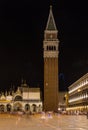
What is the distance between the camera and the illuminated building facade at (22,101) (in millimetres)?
146663

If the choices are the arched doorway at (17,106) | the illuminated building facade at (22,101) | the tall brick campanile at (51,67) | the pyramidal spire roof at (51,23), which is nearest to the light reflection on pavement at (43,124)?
the tall brick campanile at (51,67)

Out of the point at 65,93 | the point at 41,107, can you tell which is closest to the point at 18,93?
the point at 41,107

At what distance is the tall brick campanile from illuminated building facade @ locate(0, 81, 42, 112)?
17.2 metres

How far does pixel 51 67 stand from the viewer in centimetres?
13050

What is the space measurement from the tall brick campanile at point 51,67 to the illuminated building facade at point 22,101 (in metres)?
17.2

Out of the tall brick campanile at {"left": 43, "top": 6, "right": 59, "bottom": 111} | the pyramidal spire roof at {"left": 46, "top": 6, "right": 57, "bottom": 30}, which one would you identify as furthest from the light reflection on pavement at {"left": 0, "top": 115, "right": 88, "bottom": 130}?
the pyramidal spire roof at {"left": 46, "top": 6, "right": 57, "bottom": 30}

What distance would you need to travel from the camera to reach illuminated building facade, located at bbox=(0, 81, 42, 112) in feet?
481

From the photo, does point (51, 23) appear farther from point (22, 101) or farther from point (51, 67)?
point (22, 101)

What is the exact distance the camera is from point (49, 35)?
139 metres

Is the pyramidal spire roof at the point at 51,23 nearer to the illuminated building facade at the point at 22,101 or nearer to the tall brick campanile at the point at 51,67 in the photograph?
the tall brick campanile at the point at 51,67

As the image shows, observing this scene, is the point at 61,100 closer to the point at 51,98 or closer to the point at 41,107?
the point at 41,107

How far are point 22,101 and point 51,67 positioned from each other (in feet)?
82.6

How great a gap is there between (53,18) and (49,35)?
840 cm

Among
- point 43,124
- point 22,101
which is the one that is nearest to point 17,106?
point 22,101
